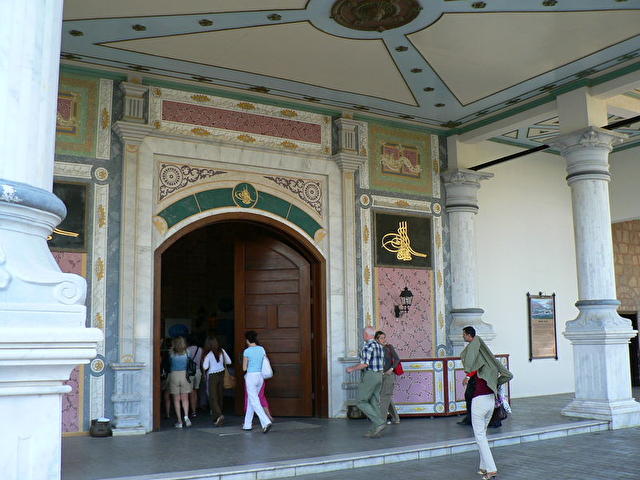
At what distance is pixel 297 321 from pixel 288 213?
1.52 metres

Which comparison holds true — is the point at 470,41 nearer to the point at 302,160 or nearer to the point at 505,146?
the point at 302,160

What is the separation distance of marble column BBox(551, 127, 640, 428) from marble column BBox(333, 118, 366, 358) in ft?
9.07

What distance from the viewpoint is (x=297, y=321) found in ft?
31.2

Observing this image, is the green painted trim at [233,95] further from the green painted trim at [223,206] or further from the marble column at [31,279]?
the marble column at [31,279]

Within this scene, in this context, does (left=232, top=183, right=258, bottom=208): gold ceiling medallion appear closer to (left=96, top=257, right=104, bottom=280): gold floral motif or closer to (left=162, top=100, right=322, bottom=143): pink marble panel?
(left=162, top=100, right=322, bottom=143): pink marble panel

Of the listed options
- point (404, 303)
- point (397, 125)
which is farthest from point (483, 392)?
point (397, 125)

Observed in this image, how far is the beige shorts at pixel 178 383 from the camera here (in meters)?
8.59

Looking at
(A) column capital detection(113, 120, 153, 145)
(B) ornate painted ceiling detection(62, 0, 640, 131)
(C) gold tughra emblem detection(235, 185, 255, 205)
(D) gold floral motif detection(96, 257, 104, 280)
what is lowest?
(D) gold floral motif detection(96, 257, 104, 280)

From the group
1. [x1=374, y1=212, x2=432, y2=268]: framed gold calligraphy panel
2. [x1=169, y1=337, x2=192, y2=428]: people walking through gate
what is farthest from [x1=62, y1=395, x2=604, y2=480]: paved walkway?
[x1=374, y1=212, x2=432, y2=268]: framed gold calligraphy panel

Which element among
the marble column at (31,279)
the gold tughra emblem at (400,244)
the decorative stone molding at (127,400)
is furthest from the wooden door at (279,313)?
the marble column at (31,279)

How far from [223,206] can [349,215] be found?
1.89 meters

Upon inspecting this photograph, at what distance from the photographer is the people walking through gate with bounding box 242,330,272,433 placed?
307 inches

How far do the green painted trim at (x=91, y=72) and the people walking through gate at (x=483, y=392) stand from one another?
536cm

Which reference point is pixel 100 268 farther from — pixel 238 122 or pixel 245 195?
pixel 238 122
